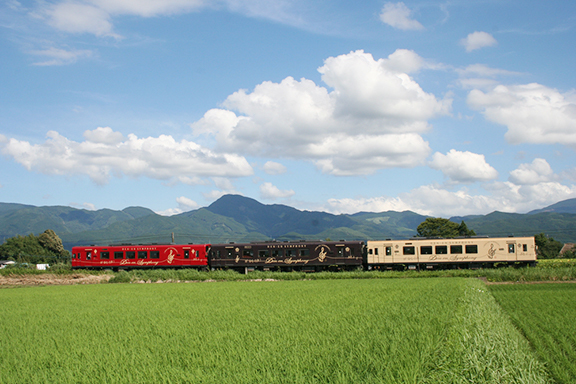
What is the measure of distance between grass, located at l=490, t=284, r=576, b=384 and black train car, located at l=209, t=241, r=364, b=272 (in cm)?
1887

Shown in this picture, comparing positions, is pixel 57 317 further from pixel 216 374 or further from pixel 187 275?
pixel 187 275

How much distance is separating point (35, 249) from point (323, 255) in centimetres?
8342

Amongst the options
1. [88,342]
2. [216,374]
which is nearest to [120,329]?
[88,342]

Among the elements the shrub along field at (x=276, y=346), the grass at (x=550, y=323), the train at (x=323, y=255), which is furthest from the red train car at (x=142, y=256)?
the grass at (x=550, y=323)

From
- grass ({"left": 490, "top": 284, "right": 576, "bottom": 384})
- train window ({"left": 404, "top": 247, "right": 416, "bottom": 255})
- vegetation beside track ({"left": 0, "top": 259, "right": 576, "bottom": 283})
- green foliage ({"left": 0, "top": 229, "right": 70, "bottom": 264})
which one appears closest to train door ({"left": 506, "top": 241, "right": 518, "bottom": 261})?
vegetation beside track ({"left": 0, "top": 259, "right": 576, "bottom": 283})

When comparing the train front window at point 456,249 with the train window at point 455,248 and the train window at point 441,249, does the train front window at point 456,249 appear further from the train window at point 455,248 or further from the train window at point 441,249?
the train window at point 441,249

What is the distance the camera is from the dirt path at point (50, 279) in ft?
126

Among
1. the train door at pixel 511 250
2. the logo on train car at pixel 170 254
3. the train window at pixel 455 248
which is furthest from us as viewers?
the logo on train car at pixel 170 254

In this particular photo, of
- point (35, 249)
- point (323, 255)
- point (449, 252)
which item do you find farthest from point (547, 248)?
point (35, 249)

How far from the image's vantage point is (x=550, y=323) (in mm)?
13391

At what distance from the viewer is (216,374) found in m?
7.21

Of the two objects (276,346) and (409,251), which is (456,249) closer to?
(409,251)

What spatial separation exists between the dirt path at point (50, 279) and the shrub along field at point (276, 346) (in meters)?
24.4

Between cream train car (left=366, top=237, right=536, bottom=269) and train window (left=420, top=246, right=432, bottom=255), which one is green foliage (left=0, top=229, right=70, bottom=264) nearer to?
cream train car (left=366, top=237, right=536, bottom=269)
